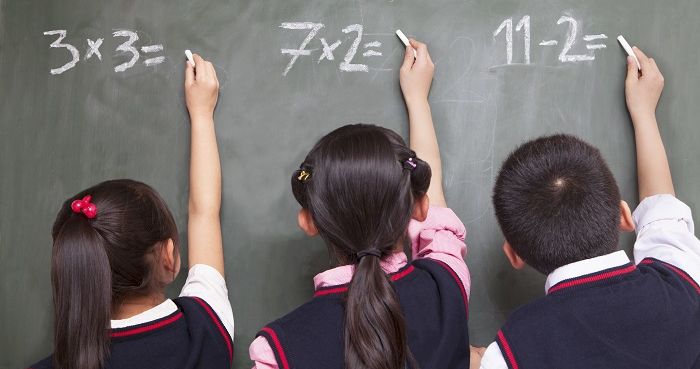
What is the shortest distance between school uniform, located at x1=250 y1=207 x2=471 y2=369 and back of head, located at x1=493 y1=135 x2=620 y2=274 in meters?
0.13

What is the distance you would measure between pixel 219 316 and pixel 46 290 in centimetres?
47

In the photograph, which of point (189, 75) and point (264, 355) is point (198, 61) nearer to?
point (189, 75)

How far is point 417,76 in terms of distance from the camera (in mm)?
1350

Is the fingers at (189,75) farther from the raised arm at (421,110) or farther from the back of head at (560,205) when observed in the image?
the back of head at (560,205)

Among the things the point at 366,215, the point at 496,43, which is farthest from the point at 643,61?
the point at 366,215

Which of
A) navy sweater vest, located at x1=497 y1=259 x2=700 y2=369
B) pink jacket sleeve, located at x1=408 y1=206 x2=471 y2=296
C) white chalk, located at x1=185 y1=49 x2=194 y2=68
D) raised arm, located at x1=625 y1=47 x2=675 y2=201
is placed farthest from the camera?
white chalk, located at x1=185 y1=49 x2=194 y2=68

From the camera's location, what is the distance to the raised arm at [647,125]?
4.27 ft

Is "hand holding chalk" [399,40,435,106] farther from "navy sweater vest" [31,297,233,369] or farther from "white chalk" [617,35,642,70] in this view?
"navy sweater vest" [31,297,233,369]

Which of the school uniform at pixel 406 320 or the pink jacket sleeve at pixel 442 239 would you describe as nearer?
the school uniform at pixel 406 320

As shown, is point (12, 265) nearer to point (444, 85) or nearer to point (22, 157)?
point (22, 157)

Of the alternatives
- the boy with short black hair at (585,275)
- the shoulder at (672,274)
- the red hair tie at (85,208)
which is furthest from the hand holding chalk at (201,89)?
the shoulder at (672,274)

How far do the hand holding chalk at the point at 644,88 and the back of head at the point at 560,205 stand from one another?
0.34 meters

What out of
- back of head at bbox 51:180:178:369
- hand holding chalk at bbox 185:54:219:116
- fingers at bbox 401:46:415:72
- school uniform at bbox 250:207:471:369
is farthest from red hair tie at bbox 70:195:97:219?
fingers at bbox 401:46:415:72

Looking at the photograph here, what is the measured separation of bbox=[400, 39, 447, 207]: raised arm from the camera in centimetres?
132
